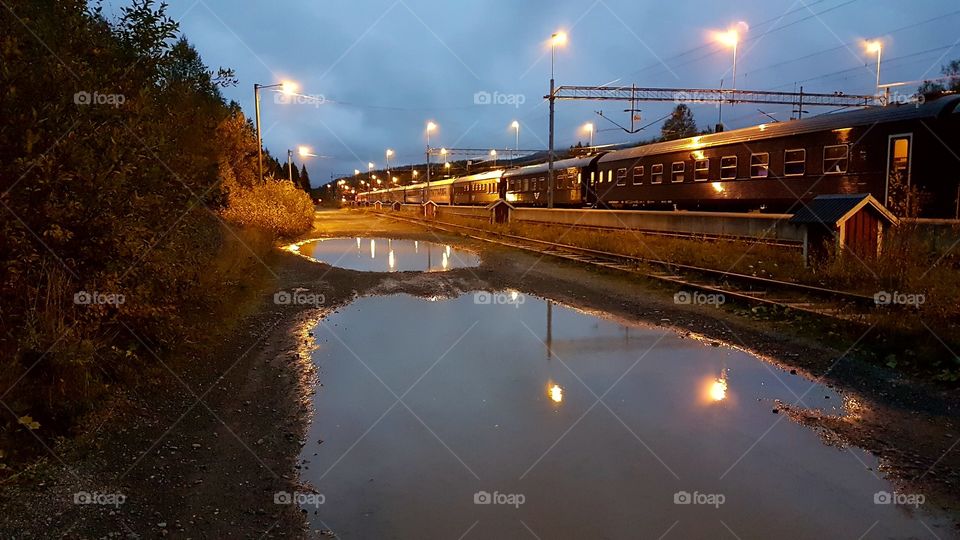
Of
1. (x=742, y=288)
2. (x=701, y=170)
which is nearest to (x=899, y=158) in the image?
(x=742, y=288)

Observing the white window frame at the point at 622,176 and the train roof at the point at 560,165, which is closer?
the white window frame at the point at 622,176

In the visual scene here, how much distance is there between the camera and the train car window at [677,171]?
23703 millimetres

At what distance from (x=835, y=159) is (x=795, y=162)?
1251 mm

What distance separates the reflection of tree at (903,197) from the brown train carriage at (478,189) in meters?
32.4

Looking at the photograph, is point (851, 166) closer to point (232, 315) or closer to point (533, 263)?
point (533, 263)

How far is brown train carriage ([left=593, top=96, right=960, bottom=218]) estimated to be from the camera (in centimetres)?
1524

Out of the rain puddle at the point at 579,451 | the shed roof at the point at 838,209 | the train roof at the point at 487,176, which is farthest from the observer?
the train roof at the point at 487,176

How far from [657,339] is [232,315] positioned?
7.16 m

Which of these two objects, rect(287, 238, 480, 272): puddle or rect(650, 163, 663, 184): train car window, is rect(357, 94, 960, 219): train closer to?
rect(650, 163, 663, 184): train car window

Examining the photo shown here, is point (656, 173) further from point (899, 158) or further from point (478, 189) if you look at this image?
point (478, 189)

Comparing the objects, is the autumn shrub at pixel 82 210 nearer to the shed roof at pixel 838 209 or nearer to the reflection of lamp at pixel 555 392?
the reflection of lamp at pixel 555 392

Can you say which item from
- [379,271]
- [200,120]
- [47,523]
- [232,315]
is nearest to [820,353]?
[47,523]

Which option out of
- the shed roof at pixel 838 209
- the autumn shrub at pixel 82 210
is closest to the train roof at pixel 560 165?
the shed roof at pixel 838 209

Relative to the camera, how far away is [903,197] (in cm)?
1502
